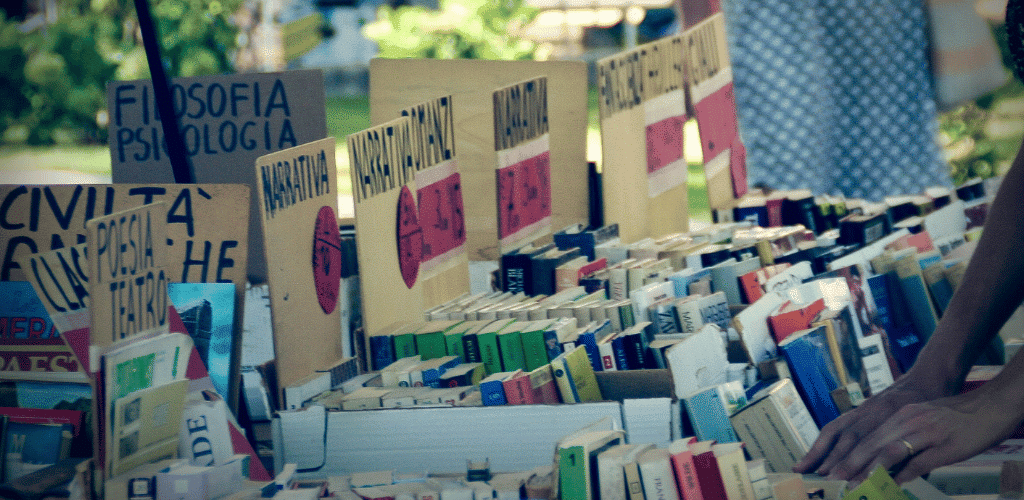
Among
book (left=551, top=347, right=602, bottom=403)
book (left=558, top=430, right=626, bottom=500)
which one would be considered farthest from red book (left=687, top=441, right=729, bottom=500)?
book (left=551, top=347, right=602, bottom=403)

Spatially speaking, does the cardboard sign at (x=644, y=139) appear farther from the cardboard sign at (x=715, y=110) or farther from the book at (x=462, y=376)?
the book at (x=462, y=376)

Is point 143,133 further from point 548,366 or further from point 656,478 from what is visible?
point 656,478

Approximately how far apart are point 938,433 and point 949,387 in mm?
139

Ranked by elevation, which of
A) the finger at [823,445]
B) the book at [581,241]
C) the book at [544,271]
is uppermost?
the book at [581,241]

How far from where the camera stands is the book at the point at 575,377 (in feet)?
6.64

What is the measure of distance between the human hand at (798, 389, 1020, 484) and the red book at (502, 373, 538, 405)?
3.04ft

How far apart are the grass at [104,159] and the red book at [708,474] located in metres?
6.46

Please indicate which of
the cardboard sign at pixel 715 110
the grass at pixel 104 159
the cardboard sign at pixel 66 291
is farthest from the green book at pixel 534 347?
the grass at pixel 104 159

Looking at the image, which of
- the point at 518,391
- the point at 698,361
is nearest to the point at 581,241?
the point at 698,361

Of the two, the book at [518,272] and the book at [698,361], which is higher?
the book at [518,272]

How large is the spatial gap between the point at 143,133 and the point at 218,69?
5.49 m

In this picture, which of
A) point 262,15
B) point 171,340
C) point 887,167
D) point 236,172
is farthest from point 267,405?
point 262,15

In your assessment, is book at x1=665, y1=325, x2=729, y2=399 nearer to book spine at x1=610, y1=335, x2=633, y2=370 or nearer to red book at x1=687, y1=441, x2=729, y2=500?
book spine at x1=610, y1=335, x2=633, y2=370

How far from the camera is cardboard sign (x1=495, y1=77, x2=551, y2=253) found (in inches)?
115
